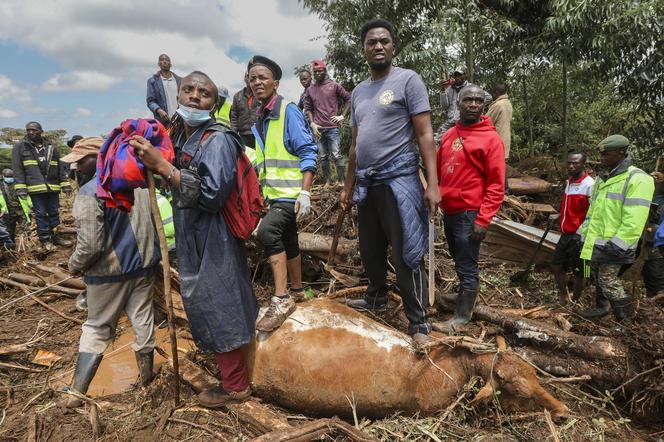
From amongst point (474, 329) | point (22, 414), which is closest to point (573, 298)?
point (474, 329)

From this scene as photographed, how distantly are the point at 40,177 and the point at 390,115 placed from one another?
290 inches

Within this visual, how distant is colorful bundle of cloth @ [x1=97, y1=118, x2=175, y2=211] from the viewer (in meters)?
2.07

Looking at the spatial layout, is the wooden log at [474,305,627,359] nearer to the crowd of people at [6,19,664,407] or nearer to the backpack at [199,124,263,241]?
the crowd of people at [6,19,664,407]

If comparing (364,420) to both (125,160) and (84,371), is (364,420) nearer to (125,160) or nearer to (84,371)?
(84,371)

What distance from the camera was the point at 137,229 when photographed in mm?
2875

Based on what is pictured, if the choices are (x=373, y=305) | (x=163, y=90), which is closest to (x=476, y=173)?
(x=373, y=305)

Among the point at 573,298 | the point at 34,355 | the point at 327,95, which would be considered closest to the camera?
the point at 34,355

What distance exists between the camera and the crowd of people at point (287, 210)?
2.22 metres

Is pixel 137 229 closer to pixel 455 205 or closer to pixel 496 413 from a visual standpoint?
pixel 455 205

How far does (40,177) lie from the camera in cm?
722

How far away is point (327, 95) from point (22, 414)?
5.67 meters

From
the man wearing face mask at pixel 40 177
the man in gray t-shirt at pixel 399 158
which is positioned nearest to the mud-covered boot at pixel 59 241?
the man wearing face mask at pixel 40 177

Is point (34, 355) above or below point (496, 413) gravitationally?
below

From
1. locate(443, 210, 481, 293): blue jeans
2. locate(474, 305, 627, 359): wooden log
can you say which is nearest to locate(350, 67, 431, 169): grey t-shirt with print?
locate(443, 210, 481, 293): blue jeans
